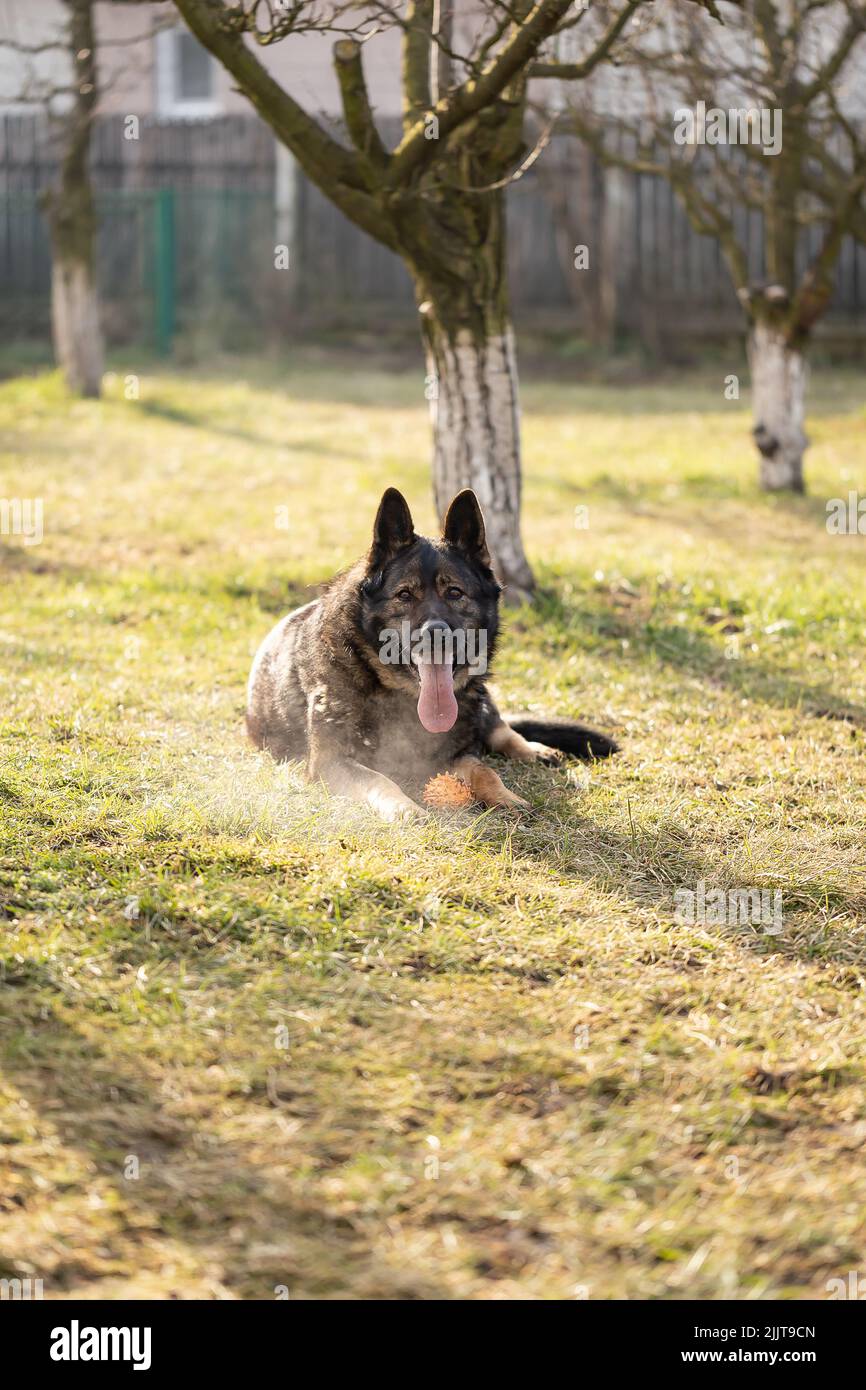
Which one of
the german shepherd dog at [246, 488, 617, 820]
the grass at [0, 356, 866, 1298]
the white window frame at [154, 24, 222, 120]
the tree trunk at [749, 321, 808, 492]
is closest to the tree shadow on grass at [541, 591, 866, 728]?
the grass at [0, 356, 866, 1298]

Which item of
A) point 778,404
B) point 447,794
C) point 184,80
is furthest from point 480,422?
point 184,80

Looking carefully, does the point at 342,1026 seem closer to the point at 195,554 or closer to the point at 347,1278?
the point at 347,1278

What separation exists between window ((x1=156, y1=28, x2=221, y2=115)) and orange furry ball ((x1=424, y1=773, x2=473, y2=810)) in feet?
74.0

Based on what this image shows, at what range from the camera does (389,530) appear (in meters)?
5.09

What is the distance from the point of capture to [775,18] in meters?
10.1

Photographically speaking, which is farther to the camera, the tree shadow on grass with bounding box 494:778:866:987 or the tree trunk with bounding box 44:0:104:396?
the tree trunk with bounding box 44:0:104:396

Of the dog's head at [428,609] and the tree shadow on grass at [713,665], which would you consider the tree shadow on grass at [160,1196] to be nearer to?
the dog's head at [428,609]

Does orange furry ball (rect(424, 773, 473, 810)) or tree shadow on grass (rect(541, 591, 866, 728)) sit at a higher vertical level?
tree shadow on grass (rect(541, 591, 866, 728))

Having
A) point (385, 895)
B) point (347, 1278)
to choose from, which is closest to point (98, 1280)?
point (347, 1278)

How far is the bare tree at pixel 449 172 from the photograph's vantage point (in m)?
6.41

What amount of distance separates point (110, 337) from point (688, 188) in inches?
438

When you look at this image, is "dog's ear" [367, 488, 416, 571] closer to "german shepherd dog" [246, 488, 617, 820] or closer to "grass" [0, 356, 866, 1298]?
"german shepherd dog" [246, 488, 617, 820]

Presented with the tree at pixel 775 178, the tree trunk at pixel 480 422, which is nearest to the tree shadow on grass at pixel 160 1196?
the tree trunk at pixel 480 422

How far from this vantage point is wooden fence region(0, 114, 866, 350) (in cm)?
1906
